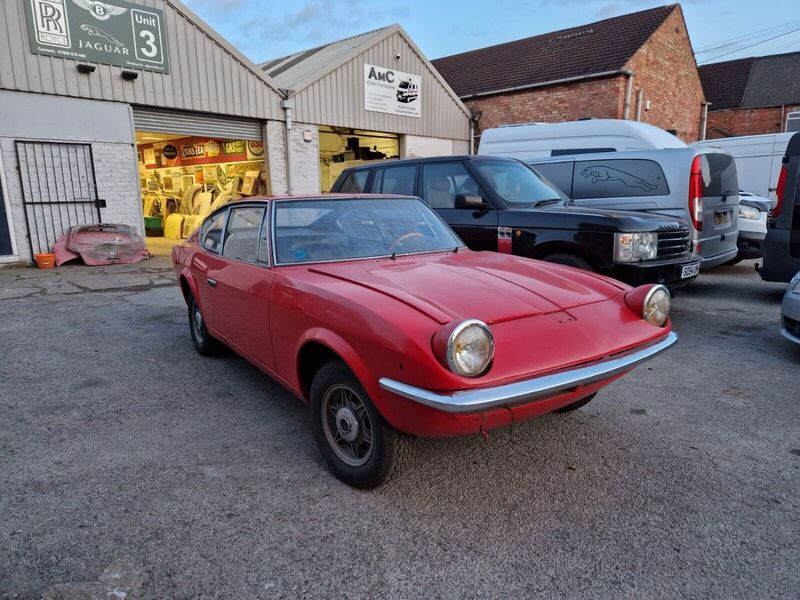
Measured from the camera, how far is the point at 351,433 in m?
2.66

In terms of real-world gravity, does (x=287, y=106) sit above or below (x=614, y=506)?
above

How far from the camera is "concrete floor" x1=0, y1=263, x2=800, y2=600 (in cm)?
205

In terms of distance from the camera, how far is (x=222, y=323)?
13.1 feet

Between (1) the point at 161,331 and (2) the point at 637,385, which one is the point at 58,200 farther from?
(2) the point at 637,385

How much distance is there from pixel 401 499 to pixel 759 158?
1355 centimetres

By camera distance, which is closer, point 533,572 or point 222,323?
point 533,572

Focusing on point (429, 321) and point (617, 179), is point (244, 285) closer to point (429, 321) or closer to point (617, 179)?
point (429, 321)

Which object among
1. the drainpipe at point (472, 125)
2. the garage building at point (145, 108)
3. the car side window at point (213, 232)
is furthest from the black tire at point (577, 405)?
the drainpipe at point (472, 125)

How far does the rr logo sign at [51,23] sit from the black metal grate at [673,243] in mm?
11059

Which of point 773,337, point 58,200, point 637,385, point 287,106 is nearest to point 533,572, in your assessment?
point 637,385

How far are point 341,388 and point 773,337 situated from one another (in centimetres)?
475

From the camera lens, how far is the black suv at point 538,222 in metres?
4.89

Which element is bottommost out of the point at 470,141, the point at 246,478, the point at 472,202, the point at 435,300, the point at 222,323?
the point at 246,478

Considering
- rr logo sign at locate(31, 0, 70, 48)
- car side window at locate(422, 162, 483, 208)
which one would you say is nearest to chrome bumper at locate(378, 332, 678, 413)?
car side window at locate(422, 162, 483, 208)
